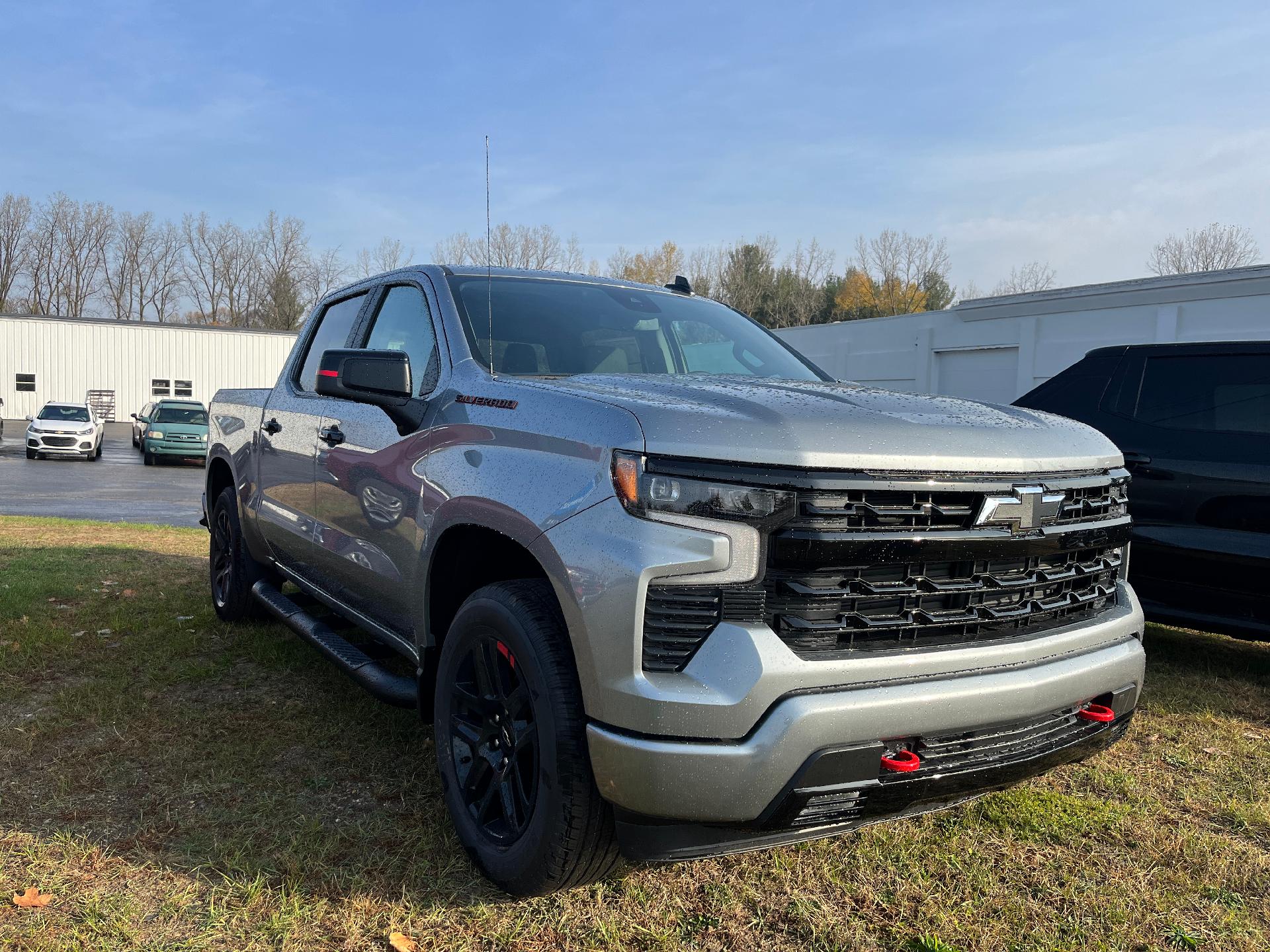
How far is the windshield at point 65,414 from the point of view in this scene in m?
23.1

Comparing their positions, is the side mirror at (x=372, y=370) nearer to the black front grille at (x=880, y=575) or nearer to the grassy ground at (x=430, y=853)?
the black front grille at (x=880, y=575)

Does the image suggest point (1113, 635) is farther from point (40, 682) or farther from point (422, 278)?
point (40, 682)

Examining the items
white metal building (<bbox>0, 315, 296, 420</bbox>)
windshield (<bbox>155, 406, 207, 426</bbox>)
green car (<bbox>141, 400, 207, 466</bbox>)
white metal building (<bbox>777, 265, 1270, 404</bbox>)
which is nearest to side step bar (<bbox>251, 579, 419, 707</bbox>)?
white metal building (<bbox>777, 265, 1270, 404</bbox>)

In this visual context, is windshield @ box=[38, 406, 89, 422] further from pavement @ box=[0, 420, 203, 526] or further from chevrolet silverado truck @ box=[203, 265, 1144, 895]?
chevrolet silverado truck @ box=[203, 265, 1144, 895]

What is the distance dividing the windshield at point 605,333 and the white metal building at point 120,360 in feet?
122

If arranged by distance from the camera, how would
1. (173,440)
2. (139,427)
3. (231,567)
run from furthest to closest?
(139,427)
(173,440)
(231,567)

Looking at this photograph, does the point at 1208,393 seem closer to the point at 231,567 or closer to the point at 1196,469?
the point at 1196,469

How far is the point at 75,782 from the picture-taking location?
3385 mm

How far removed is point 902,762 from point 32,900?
2.29 metres

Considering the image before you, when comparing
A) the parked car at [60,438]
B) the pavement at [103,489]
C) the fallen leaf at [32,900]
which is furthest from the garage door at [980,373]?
the parked car at [60,438]

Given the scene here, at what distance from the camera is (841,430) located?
2.28 metres

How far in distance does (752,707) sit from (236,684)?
328 centimetres

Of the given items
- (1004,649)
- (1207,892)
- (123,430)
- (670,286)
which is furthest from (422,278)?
(123,430)

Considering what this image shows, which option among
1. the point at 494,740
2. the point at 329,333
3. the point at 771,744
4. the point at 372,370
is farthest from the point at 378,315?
the point at 771,744
